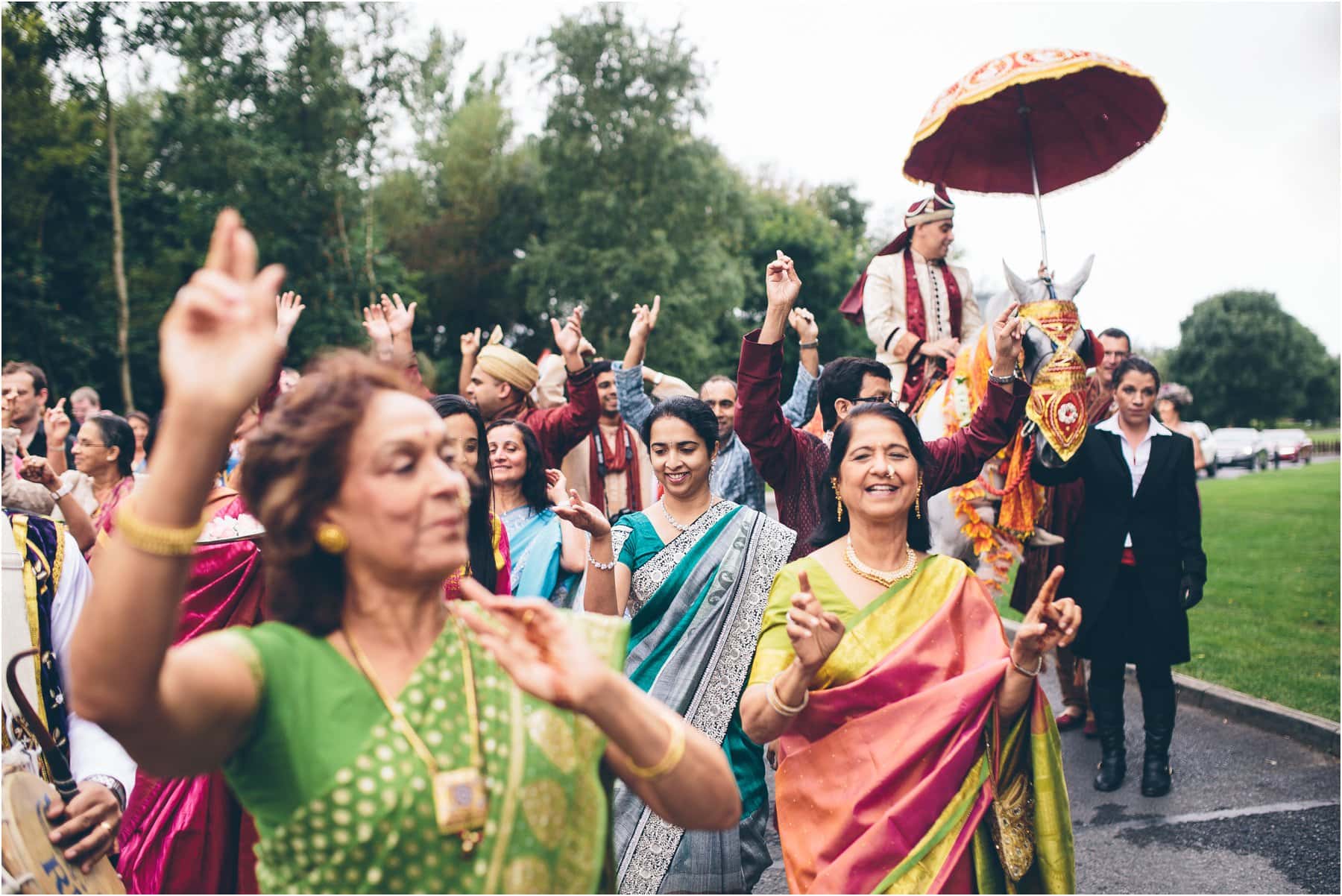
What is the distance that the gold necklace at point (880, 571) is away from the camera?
299cm

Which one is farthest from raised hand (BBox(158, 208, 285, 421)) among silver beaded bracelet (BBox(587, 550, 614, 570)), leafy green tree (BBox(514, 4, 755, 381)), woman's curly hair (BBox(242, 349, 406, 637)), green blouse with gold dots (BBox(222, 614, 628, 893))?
leafy green tree (BBox(514, 4, 755, 381))

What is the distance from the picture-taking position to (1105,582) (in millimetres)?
5594

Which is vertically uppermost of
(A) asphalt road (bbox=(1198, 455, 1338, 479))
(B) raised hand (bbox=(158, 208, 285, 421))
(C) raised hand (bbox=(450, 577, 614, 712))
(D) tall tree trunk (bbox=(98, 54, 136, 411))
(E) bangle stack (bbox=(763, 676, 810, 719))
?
(D) tall tree trunk (bbox=(98, 54, 136, 411))

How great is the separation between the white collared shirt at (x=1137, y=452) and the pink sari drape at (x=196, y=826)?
4.50 m

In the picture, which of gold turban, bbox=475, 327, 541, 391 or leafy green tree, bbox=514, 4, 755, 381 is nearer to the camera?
gold turban, bbox=475, 327, 541, 391

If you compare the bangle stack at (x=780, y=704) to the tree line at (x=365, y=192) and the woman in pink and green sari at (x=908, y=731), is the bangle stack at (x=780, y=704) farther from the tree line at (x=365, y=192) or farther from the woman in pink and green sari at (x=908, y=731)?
the tree line at (x=365, y=192)

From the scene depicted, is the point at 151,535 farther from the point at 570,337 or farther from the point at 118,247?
the point at 118,247

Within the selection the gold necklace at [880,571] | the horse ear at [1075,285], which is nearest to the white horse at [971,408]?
the horse ear at [1075,285]

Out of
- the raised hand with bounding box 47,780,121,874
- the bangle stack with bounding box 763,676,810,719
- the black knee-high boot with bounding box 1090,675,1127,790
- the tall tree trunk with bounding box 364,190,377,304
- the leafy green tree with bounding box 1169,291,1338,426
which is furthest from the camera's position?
the leafy green tree with bounding box 1169,291,1338,426

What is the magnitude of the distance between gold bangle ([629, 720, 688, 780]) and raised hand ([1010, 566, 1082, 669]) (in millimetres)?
1224

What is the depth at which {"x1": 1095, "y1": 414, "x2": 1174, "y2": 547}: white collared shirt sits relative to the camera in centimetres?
566

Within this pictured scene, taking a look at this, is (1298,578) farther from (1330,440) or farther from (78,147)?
(1330,440)

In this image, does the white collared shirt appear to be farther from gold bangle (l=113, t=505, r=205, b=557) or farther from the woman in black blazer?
gold bangle (l=113, t=505, r=205, b=557)

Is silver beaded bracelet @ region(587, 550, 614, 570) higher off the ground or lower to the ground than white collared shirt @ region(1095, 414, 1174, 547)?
lower
